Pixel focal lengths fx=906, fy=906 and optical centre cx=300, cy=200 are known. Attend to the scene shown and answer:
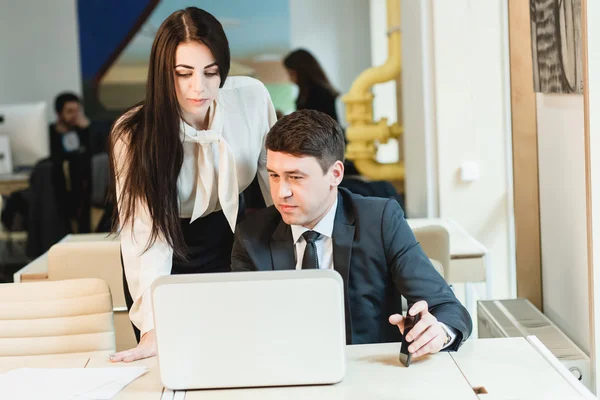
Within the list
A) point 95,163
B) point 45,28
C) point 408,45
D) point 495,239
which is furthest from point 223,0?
point 495,239

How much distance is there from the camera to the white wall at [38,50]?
7.93 metres

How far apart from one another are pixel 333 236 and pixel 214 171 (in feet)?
1.24

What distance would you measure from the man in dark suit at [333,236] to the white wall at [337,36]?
594 centimetres

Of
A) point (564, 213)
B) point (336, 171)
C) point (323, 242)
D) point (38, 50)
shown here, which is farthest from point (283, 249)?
point (38, 50)

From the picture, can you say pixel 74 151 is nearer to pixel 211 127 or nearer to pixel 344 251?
pixel 211 127

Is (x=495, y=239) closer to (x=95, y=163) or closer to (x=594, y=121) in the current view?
(x=594, y=121)

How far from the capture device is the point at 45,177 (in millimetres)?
6047

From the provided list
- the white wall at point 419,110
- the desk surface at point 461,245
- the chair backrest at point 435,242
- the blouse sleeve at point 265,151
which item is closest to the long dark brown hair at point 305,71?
the white wall at point 419,110

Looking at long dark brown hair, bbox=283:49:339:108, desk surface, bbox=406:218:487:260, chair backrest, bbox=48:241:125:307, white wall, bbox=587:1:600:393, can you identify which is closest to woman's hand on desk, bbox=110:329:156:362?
white wall, bbox=587:1:600:393

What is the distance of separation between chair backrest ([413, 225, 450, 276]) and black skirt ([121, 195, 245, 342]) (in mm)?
825

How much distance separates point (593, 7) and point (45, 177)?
4.61 metres

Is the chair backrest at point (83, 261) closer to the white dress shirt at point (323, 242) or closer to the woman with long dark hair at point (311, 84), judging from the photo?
the white dress shirt at point (323, 242)

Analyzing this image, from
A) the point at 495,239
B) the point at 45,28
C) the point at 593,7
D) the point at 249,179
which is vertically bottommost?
the point at 495,239

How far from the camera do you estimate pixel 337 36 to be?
8.01 meters
